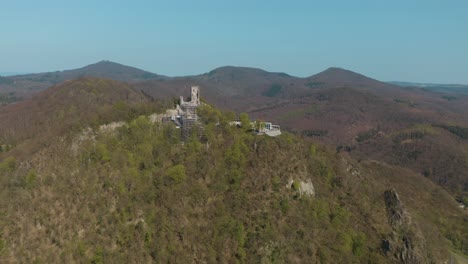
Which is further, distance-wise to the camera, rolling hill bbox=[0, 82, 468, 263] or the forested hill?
rolling hill bbox=[0, 82, 468, 263]

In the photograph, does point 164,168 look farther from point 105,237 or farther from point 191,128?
point 105,237

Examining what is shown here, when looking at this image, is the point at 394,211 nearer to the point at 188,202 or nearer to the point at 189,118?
the point at 188,202

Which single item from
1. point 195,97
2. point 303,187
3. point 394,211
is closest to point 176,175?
point 303,187

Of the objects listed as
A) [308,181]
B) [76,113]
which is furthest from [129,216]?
[76,113]

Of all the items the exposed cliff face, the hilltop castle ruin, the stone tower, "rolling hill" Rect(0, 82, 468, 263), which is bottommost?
the exposed cliff face

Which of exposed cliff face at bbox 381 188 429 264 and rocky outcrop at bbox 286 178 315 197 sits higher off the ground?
rocky outcrop at bbox 286 178 315 197

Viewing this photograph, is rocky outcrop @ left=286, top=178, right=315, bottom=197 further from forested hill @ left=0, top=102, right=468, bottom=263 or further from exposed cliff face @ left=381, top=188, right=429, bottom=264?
exposed cliff face @ left=381, top=188, right=429, bottom=264

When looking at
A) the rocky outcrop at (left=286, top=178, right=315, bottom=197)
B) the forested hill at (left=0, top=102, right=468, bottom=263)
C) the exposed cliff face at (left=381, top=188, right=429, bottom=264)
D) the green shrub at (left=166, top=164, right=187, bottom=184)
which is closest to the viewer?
the forested hill at (left=0, top=102, right=468, bottom=263)

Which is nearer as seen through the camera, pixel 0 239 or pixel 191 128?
pixel 0 239

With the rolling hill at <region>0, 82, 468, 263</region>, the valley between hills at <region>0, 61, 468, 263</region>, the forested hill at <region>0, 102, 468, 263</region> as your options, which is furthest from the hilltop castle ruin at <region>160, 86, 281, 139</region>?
the forested hill at <region>0, 102, 468, 263</region>
